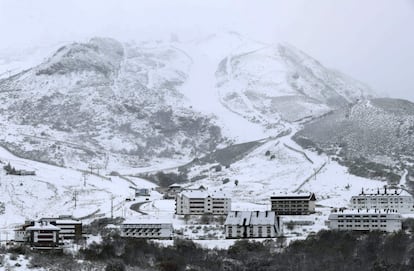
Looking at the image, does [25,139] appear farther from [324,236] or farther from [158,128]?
[324,236]

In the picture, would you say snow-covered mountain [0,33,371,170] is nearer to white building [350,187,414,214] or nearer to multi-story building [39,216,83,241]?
white building [350,187,414,214]

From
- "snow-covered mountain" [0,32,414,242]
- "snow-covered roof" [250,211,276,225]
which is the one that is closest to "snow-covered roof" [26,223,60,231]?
"snow-covered roof" [250,211,276,225]

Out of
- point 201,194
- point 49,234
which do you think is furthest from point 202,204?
point 49,234

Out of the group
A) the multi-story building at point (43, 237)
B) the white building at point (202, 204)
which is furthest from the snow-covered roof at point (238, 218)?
the multi-story building at point (43, 237)

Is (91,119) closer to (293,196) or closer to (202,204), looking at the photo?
(202,204)

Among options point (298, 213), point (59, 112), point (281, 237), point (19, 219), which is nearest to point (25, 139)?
point (59, 112)

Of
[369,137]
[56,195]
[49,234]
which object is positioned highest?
[369,137]
